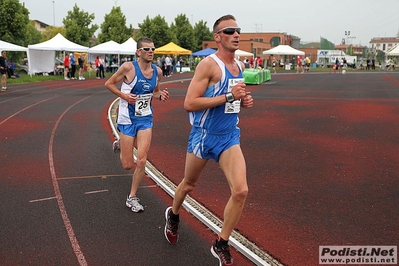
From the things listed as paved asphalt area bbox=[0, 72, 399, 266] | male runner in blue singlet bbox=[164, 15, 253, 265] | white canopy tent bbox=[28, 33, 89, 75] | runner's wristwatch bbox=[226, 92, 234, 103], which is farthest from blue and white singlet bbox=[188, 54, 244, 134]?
white canopy tent bbox=[28, 33, 89, 75]

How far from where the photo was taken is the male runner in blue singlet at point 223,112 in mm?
3457

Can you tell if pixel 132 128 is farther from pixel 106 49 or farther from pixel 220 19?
pixel 106 49

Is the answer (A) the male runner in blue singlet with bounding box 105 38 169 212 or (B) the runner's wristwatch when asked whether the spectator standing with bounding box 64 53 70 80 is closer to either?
(A) the male runner in blue singlet with bounding box 105 38 169 212

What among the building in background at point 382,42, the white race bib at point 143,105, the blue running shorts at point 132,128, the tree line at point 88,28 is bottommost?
the blue running shorts at point 132,128

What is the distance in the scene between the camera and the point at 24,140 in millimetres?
9219

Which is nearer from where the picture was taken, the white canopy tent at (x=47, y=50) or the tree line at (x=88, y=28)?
the white canopy tent at (x=47, y=50)

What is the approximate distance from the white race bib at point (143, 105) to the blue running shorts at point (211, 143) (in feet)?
5.60

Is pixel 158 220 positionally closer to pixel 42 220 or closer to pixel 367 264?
pixel 42 220

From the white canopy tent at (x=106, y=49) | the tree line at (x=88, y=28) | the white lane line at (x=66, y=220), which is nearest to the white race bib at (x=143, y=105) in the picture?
the white lane line at (x=66, y=220)

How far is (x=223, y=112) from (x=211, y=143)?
11.8 inches

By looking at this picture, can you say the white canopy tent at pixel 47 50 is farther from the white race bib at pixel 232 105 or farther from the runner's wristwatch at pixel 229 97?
the runner's wristwatch at pixel 229 97

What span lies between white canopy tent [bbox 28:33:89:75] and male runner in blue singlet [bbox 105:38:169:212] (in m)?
24.7

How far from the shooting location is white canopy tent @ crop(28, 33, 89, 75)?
28.2m

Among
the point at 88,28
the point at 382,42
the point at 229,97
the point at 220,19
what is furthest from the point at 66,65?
the point at 382,42
